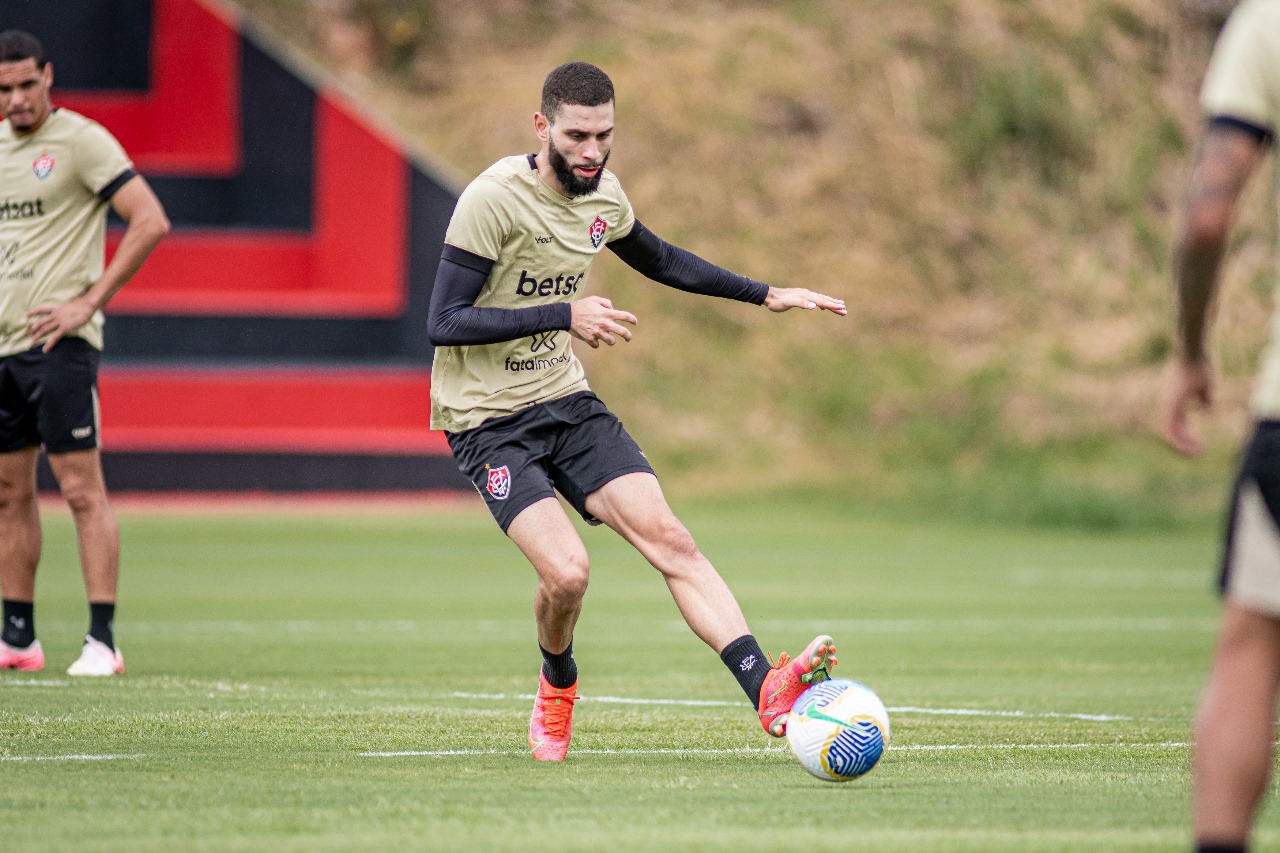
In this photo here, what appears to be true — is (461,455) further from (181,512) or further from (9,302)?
(181,512)

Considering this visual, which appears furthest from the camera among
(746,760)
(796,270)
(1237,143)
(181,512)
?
(796,270)

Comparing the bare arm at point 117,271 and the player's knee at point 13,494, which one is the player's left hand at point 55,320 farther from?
the player's knee at point 13,494

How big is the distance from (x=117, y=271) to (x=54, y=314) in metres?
0.37

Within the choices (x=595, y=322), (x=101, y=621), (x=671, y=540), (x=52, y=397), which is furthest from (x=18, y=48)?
(x=671, y=540)

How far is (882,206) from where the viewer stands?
32781 mm

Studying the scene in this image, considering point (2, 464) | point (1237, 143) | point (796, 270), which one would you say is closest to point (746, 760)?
point (1237, 143)

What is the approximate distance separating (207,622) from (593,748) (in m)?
6.29

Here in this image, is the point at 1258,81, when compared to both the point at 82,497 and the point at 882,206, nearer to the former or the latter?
the point at 82,497

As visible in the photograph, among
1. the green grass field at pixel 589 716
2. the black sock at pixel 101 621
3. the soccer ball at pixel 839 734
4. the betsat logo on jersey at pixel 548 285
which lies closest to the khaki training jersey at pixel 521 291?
the betsat logo on jersey at pixel 548 285

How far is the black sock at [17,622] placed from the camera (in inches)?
364

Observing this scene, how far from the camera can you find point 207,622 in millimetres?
12555

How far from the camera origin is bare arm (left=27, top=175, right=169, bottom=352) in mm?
8898

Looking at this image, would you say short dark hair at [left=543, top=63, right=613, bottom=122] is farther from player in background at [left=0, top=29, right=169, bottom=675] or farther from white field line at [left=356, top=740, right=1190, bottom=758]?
player in background at [left=0, top=29, right=169, bottom=675]

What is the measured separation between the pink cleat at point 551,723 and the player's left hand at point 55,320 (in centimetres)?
354
